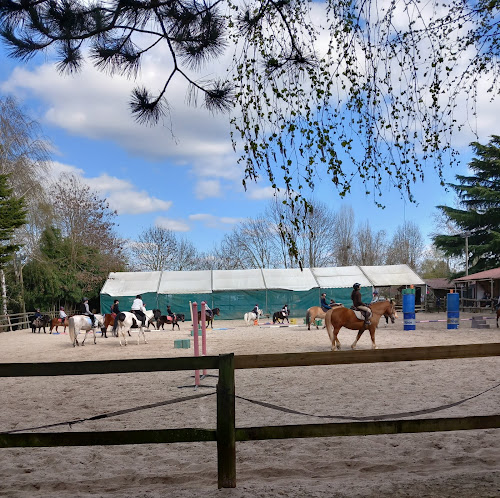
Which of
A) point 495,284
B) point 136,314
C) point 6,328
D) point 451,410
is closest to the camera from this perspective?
point 451,410

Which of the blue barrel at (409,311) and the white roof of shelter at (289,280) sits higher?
the white roof of shelter at (289,280)

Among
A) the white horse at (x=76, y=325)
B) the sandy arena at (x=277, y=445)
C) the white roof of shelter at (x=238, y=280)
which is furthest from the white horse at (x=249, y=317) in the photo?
the sandy arena at (x=277, y=445)

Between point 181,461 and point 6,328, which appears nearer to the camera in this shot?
point 181,461

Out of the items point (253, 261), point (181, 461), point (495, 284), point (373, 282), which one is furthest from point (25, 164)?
point (495, 284)

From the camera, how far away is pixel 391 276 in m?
32.2

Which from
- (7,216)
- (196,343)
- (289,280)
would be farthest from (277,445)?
(289,280)

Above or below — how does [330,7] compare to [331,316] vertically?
above

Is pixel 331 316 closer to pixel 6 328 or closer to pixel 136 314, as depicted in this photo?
pixel 136 314

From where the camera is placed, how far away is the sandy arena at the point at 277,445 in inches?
138

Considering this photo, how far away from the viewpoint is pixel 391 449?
179 inches

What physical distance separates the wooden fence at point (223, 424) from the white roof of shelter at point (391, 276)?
93.7ft

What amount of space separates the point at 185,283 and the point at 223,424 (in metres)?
27.9

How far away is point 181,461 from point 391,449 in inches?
69.4

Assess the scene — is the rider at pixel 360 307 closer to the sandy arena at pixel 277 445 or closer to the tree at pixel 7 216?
the sandy arena at pixel 277 445
